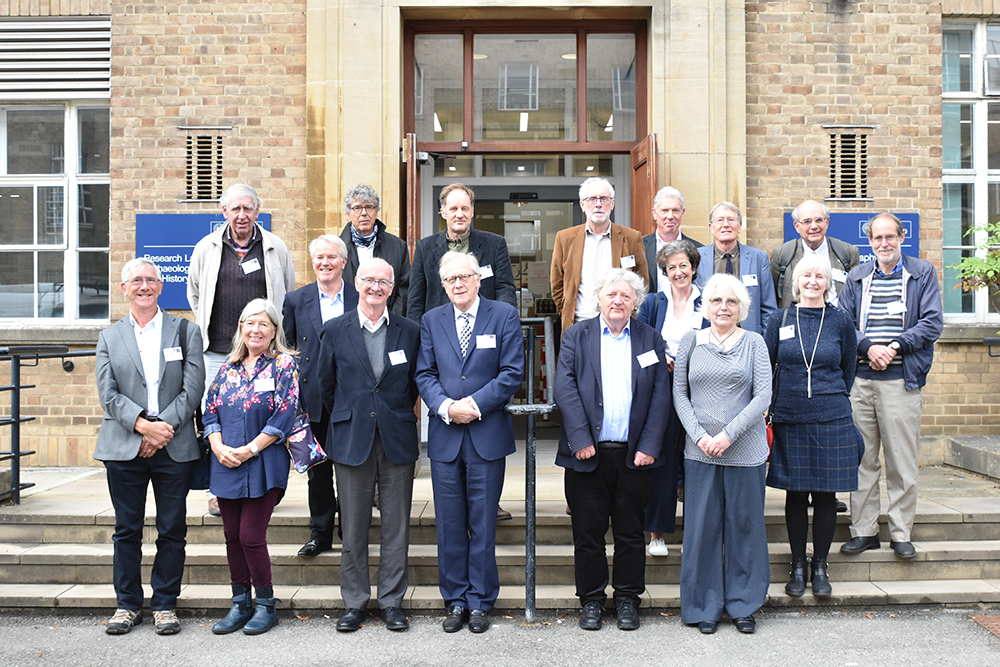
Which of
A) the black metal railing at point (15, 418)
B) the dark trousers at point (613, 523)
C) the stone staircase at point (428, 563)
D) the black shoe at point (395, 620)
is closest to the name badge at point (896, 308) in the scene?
the stone staircase at point (428, 563)

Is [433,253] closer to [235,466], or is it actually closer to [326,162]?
[235,466]

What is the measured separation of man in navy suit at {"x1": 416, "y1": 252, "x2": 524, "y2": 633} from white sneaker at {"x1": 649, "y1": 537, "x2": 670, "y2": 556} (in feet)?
3.21

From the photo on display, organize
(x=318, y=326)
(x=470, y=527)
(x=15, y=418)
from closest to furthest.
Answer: (x=470, y=527) < (x=318, y=326) < (x=15, y=418)

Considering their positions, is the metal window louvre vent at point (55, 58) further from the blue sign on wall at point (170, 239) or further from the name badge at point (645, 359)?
the name badge at point (645, 359)

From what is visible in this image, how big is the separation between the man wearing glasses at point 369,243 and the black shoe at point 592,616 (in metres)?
2.08

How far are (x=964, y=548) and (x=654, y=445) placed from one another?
2.20 meters

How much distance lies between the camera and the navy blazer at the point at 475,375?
425cm

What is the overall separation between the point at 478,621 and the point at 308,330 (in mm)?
1837

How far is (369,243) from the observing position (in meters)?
5.11

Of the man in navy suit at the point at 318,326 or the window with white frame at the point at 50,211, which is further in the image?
the window with white frame at the point at 50,211

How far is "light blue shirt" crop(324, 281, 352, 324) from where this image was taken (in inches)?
187

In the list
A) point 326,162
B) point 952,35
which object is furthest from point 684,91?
point 326,162

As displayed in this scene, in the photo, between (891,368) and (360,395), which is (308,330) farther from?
(891,368)

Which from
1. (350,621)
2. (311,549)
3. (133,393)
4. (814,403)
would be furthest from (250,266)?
(814,403)
